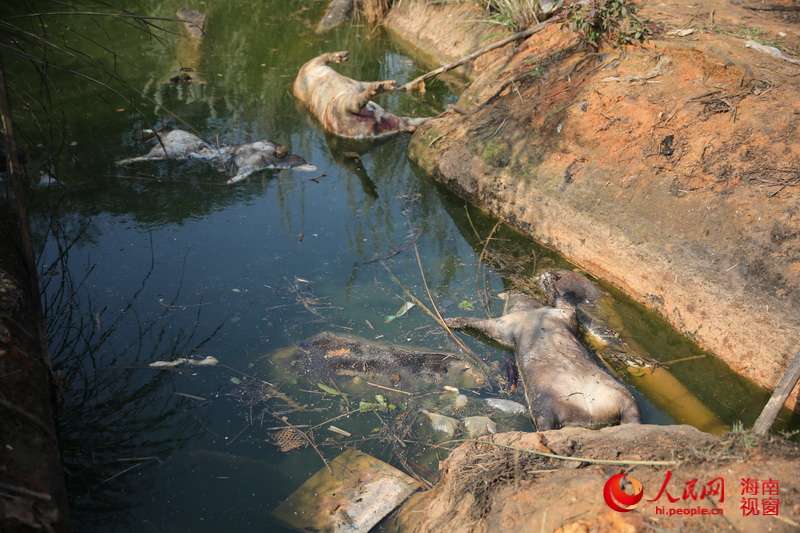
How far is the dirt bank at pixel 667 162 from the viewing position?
481cm

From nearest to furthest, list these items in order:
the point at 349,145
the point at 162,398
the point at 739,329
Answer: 1. the point at 162,398
2. the point at 739,329
3. the point at 349,145

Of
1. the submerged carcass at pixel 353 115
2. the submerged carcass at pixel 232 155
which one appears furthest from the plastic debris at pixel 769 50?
the submerged carcass at pixel 232 155

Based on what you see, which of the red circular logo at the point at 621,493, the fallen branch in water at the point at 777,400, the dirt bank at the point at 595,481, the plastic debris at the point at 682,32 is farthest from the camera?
the plastic debris at the point at 682,32

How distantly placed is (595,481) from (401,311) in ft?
8.31

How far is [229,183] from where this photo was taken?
279 inches

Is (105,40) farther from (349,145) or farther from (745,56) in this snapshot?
(745,56)

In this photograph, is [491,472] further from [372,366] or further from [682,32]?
[682,32]

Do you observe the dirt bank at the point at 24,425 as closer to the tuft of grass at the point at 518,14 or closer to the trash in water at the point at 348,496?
the trash in water at the point at 348,496

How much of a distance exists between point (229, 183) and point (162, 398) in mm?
3082

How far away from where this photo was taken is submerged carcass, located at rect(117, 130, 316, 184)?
7.27 m

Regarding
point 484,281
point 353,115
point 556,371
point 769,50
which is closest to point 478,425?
point 556,371

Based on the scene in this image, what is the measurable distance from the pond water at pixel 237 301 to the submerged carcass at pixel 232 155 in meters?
0.16

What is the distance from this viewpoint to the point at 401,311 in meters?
5.27

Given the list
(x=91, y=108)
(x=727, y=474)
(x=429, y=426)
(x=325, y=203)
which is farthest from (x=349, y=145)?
(x=727, y=474)
